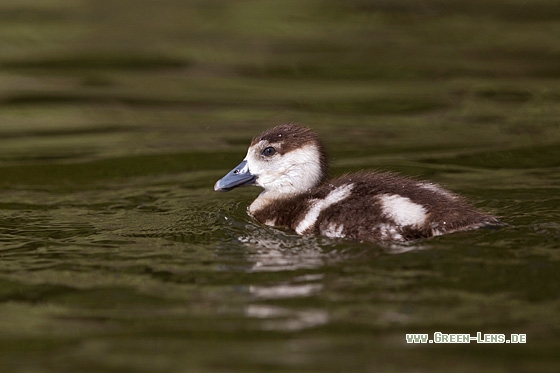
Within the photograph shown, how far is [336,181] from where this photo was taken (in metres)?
6.17

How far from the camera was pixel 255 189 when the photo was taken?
763 centimetres

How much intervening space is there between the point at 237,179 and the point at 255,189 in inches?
42.8

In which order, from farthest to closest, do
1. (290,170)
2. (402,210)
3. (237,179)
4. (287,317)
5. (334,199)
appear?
(237,179)
(290,170)
(334,199)
(402,210)
(287,317)

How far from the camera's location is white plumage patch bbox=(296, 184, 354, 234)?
5.92 meters

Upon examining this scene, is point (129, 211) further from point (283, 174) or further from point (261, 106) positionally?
point (261, 106)

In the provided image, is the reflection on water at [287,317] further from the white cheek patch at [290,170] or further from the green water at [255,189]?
the white cheek patch at [290,170]

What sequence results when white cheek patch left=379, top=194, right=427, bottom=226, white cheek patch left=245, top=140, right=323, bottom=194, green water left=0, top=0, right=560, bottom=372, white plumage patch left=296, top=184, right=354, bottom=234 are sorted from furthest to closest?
white cheek patch left=245, top=140, right=323, bottom=194 < white plumage patch left=296, top=184, right=354, bottom=234 < white cheek patch left=379, top=194, right=427, bottom=226 < green water left=0, top=0, right=560, bottom=372

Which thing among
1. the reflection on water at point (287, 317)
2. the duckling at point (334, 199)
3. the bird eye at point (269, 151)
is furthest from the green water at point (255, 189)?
the bird eye at point (269, 151)

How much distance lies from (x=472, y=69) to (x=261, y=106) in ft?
7.76

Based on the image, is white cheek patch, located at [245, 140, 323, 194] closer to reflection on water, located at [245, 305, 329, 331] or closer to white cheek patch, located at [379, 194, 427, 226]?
white cheek patch, located at [379, 194, 427, 226]

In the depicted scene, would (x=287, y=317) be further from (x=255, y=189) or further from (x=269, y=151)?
(x=255, y=189)

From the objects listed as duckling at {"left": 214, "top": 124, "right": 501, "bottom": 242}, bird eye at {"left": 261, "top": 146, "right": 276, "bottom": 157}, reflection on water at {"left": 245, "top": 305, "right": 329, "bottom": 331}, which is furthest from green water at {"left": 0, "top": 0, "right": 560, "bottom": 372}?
bird eye at {"left": 261, "top": 146, "right": 276, "bottom": 157}

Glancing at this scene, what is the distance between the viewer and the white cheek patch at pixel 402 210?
557 centimetres

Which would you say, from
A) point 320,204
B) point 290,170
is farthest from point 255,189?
point 320,204
